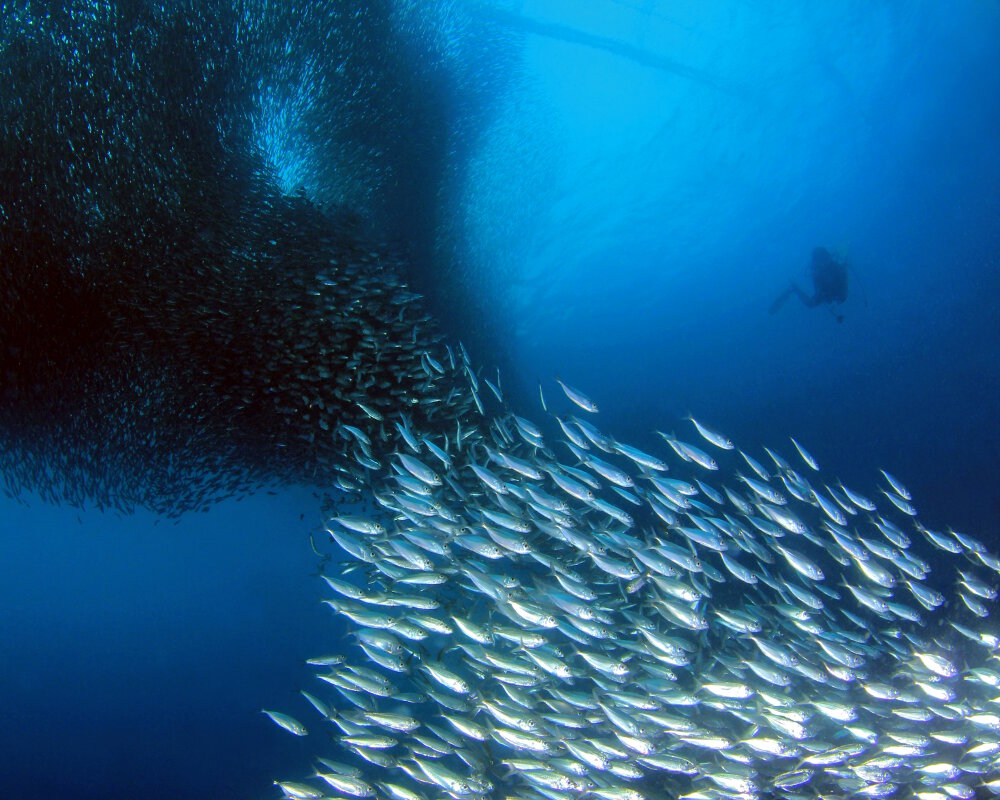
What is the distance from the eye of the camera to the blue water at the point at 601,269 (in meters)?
13.0

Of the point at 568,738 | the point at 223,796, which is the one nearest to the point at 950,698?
the point at 568,738

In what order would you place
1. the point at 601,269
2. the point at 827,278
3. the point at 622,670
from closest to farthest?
the point at 622,670
the point at 827,278
the point at 601,269

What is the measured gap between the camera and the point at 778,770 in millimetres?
6668

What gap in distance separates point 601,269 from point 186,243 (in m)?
13.6

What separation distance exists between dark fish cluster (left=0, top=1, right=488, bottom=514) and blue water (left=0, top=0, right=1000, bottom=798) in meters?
0.83

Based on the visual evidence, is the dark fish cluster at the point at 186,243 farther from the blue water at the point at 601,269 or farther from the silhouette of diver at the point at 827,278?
the silhouette of diver at the point at 827,278

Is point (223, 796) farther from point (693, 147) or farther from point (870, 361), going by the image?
point (870, 361)

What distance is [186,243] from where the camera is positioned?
26.1 ft

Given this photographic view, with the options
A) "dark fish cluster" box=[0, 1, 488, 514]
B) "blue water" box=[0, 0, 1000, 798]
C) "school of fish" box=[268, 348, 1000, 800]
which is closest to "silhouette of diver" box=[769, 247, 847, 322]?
"blue water" box=[0, 0, 1000, 798]

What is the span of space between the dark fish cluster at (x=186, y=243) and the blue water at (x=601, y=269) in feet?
2.71

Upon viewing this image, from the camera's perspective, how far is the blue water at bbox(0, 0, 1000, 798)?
510 inches

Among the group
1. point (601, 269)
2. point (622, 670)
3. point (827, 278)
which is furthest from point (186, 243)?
point (827, 278)

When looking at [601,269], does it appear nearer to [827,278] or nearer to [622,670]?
[827,278]

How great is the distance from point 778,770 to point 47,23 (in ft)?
44.2
